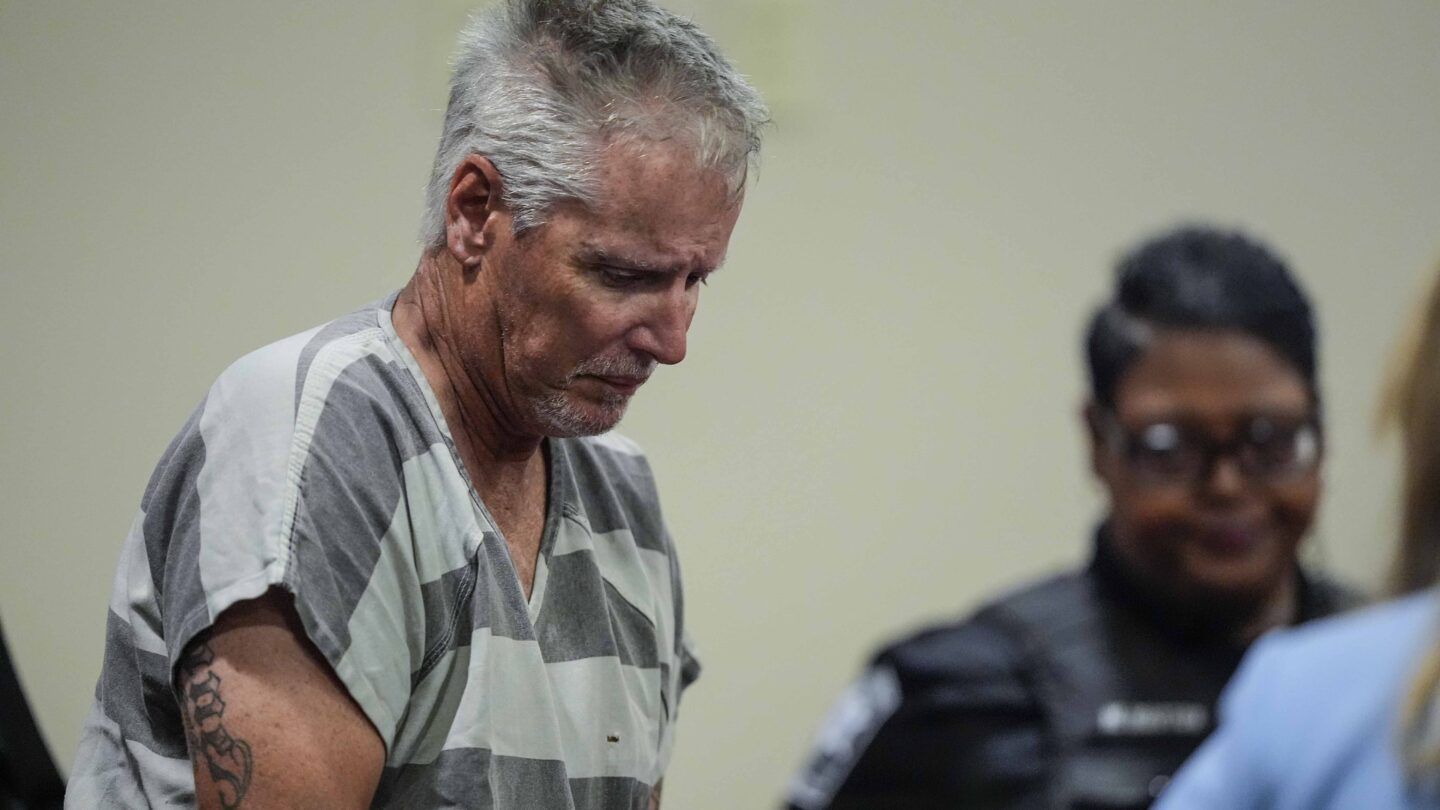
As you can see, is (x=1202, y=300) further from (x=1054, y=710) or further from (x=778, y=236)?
(x=778, y=236)

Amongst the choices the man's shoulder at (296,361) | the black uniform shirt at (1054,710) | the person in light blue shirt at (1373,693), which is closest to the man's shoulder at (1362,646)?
the person in light blue shirt at (1373,693)

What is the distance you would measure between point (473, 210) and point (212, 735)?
453 millimetres

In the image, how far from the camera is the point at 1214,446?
4.54 feet

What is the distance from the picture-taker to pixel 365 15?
208cm

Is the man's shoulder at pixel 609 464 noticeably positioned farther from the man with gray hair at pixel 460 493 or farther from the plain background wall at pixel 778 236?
the plain background wall at pixel 778 236

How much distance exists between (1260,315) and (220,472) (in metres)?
0.91

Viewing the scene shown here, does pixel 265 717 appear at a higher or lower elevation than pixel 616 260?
lower

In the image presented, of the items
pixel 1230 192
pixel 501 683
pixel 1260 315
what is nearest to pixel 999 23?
pixel 1230 192

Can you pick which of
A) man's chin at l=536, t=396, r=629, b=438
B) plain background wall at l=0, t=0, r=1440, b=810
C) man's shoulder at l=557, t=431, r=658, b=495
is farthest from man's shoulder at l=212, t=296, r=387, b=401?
plain background wall at l=0, t=0, r=1440, b=810

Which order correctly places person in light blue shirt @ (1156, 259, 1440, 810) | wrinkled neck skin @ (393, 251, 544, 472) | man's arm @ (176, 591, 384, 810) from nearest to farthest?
person in light blue shirt @ (1156, 259, 1440, 810) < man's arm @ (176, 591, 384, 810) < wrinkled neck skin @ (393, 251, 544, 472)

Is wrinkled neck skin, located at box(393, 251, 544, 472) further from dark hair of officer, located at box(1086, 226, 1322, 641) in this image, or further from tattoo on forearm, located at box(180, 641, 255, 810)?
dark hair of officer, located at box(1086, 226, 1322, 641)

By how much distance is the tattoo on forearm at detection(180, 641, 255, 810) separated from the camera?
41.2 inches

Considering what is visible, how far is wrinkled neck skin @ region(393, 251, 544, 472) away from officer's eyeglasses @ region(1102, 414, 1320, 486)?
549 mm

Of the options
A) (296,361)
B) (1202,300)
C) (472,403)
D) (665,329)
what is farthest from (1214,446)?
(296,361)
